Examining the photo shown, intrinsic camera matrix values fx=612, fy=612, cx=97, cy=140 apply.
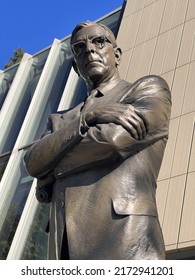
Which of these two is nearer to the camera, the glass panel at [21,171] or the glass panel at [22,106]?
the glass panel at [21,171]

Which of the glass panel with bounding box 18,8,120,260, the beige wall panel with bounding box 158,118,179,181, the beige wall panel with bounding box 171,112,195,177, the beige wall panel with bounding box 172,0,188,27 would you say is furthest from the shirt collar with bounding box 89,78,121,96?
the beige wall panel with bounding box 172,0,188,27

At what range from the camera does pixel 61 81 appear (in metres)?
17.8

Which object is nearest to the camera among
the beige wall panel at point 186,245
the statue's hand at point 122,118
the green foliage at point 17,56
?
the statue's hand at point 122,118

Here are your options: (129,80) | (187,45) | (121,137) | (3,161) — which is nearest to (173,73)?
(187,45)

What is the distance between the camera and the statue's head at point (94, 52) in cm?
320

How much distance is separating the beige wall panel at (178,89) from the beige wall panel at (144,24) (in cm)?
226

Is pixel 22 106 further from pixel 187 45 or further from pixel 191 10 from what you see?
pixel 187 45

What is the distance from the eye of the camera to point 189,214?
10469mm

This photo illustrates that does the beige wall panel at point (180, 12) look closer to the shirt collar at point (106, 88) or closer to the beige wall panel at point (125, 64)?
the beige wall panel at point (125, 64)

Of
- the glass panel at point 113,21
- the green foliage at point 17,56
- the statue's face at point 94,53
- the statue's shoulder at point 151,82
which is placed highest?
the green foliage at point 17,56

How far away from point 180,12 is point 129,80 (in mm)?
2191

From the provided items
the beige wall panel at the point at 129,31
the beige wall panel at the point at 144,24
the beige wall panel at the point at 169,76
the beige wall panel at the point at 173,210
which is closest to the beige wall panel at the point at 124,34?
the beige wall panel at the point at 129,31

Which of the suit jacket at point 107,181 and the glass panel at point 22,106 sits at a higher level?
the glass panel at point 22,106
